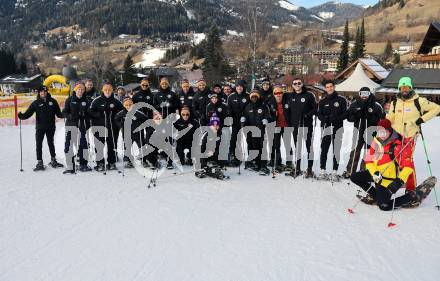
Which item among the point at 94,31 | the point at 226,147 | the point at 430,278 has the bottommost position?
the point at 430,278

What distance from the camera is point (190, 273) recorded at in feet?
13.0

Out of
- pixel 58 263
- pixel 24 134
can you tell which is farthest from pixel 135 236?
pixel 24 134

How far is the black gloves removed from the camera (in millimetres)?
5691

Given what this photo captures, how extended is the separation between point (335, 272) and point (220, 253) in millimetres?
1314

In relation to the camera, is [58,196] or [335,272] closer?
[335,272]

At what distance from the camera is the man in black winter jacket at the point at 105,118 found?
795cm

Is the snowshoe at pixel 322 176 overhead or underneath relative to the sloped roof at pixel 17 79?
underneath

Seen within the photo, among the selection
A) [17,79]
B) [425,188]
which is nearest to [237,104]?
[425,188]

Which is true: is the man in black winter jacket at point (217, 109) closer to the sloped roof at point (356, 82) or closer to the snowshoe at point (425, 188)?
the snowshoe at point (425, 188)

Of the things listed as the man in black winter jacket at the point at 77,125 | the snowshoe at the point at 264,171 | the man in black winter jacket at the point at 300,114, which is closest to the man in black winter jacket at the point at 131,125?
the man in black winter jacket at the point at 77,125

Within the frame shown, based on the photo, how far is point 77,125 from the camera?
7961 millimetres

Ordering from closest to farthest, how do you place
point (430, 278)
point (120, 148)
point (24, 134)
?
point (430, 278) → point (120, 148) → point (24, 134)

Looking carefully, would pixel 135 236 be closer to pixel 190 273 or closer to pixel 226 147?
pixel 190 273

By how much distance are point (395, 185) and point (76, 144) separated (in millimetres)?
6392
